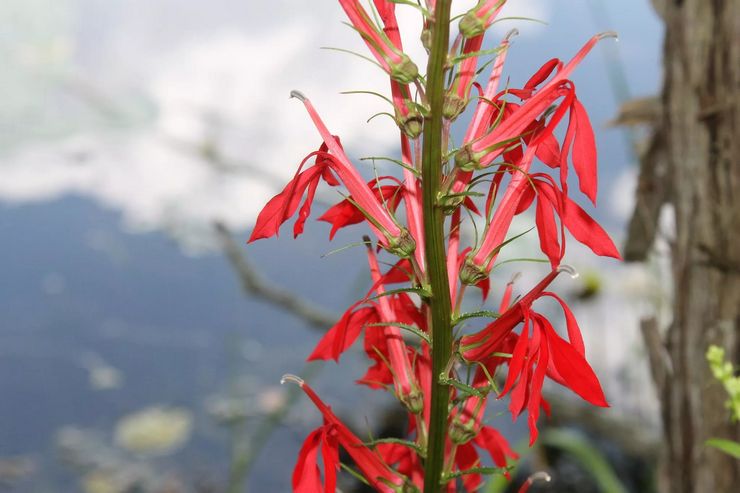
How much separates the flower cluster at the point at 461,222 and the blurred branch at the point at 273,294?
1.05 metres

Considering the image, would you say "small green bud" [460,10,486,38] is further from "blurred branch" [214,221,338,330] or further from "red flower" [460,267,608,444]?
"blurred branch" [214,221,338,330]

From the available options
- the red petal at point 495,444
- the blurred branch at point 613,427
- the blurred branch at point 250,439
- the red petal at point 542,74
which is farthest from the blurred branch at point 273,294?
the red petal at point 542,74

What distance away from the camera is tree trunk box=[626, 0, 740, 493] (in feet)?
2.35

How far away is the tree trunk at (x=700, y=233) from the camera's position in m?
0.71

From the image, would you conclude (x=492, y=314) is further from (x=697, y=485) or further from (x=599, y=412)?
(x=599, y=412)

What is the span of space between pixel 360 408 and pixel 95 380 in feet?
2.11

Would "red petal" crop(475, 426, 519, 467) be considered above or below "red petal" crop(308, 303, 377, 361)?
below

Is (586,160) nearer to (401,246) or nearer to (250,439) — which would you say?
(401,246)

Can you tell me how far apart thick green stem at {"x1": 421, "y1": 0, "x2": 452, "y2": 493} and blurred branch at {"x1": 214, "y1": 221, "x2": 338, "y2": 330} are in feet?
3.58

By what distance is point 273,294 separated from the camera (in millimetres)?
1435


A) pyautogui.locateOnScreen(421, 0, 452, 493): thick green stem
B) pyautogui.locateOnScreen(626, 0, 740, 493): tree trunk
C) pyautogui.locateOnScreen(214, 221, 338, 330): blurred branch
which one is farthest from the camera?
pyautogui.locateOnScreen(214, 221, 338, 330): blurred branch

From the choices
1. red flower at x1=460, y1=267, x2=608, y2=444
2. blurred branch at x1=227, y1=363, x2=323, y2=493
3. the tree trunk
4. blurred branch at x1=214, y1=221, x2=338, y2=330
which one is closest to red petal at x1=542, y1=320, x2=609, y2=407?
red flower at x1=460, y1=267, x2=608, y2=444

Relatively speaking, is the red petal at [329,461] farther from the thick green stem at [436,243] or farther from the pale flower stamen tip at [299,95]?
the pale flower stamen tip at [299,95]

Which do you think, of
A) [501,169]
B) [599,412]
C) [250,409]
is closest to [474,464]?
[501,169]
